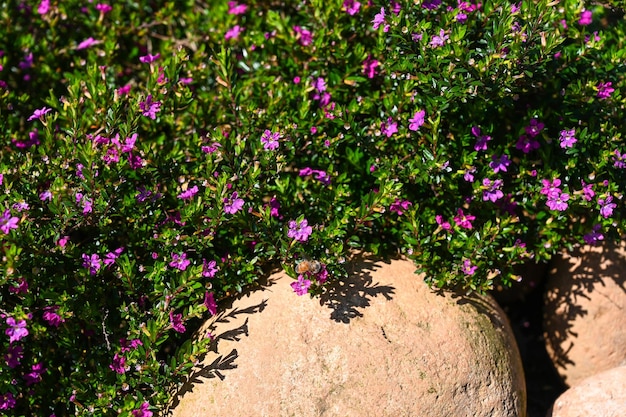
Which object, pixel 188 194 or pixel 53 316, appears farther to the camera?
pixel 188 194

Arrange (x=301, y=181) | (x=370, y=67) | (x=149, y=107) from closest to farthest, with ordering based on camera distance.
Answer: (x=149, y=107)
(x=301, y=181)
(x=370, y=67)

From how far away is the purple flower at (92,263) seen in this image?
3.45m

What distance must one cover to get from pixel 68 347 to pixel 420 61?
7.82ft

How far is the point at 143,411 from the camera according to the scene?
10.8 ft

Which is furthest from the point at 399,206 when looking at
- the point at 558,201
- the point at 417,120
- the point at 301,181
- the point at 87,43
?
the point at 87,43

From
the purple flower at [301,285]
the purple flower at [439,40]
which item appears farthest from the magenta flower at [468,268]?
the purple flower at [439,40]

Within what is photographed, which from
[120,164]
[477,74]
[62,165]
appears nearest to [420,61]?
[477,74]

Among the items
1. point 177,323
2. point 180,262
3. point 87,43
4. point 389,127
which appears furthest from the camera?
point 87,43

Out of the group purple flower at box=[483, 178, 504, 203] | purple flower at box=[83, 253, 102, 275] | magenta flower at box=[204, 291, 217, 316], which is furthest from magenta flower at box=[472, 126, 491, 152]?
purple flower at box=[83, 253, 102, 275]

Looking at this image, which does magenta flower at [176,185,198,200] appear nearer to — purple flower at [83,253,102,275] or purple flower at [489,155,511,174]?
purple flower at [83,253,102,275]

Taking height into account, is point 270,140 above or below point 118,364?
above

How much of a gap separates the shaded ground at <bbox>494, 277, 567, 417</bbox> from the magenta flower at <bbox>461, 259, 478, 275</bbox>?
1362 mm

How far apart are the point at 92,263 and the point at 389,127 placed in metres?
1.74

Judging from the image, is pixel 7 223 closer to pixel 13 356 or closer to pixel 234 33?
pixel 13 356
